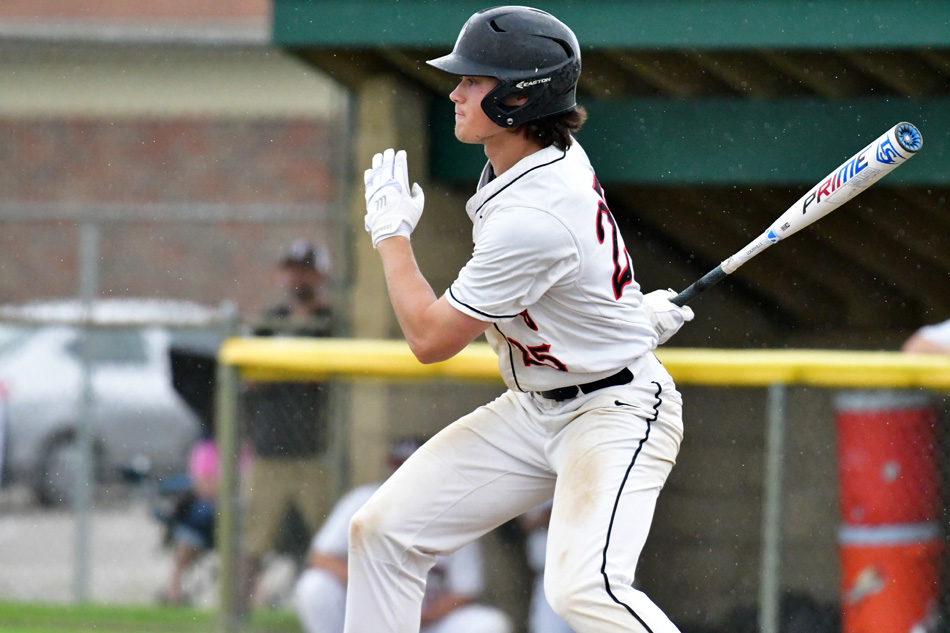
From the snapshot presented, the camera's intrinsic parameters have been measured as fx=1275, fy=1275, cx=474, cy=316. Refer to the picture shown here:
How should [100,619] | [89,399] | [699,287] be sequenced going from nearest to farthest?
[699,287], [100,619], [89,399]

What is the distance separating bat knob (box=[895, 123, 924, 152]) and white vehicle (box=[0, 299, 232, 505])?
4073 millimetres

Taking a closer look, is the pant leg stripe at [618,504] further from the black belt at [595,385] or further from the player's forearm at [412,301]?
the player's forearm at [412,301]

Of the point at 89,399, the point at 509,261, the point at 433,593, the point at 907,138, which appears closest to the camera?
the point at 509,261

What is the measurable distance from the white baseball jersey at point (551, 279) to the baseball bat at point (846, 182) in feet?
1.52

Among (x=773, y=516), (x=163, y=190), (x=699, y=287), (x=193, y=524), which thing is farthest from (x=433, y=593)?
(x=163, y=190)

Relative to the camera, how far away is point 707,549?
4.80 m

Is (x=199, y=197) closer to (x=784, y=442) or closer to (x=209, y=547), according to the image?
(x=209, y=547)

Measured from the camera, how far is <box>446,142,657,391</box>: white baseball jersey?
292 cm

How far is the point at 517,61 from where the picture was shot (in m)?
3.05

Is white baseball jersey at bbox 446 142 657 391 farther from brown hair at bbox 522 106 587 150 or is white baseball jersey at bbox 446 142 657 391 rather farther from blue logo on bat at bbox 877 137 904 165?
blue logo on bat at bbox 877 137 904 165

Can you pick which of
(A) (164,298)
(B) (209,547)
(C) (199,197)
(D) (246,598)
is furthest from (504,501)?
(C) (199,197)

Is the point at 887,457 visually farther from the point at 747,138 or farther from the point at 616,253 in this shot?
the point at 616,253

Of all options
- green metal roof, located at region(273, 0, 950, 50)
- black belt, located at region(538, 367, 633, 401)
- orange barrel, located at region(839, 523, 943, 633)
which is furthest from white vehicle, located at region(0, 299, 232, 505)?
black belt, located at region(538, 367, 633, 401)

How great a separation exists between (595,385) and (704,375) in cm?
169
